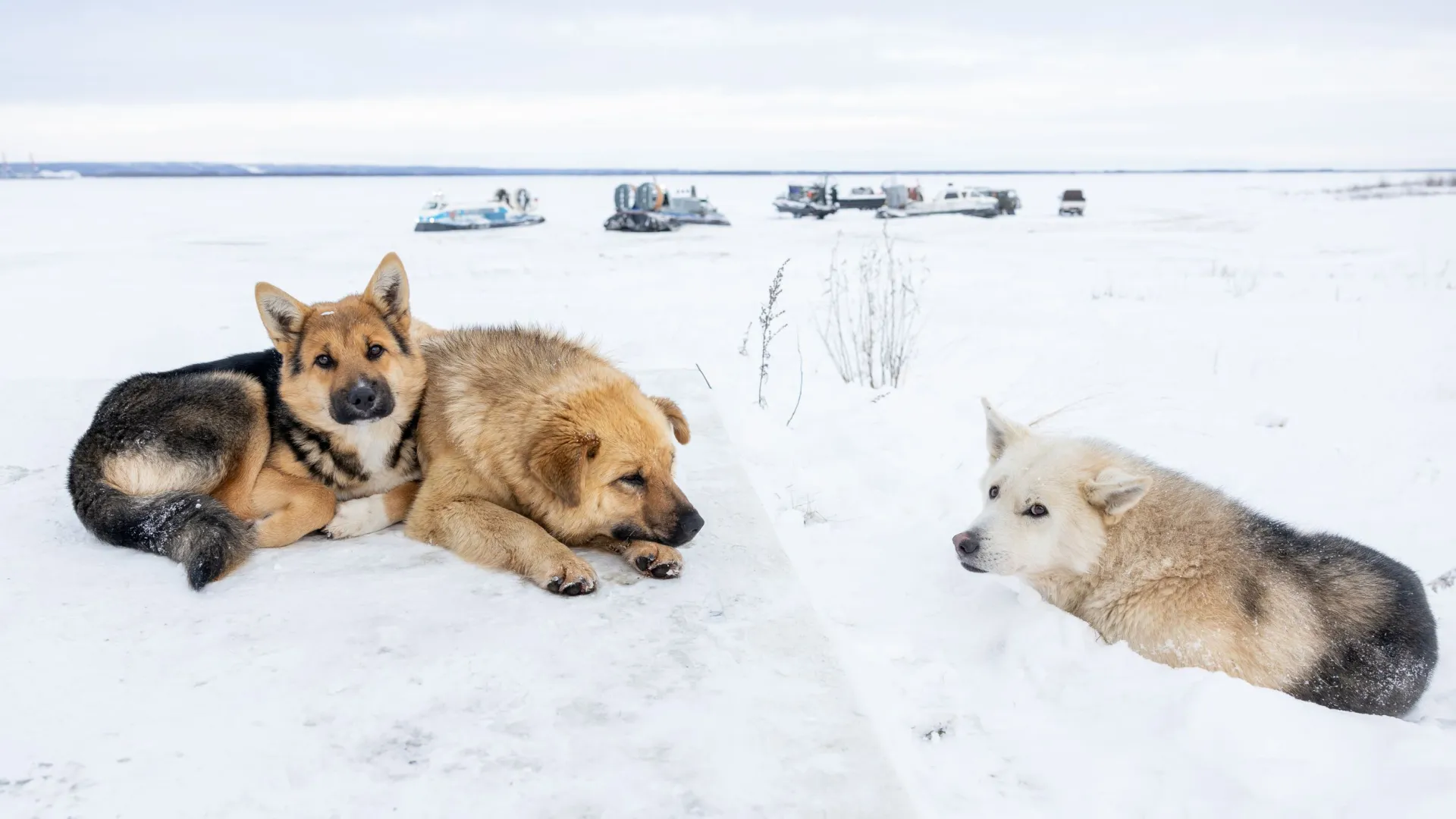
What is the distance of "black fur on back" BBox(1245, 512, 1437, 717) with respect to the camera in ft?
9.91

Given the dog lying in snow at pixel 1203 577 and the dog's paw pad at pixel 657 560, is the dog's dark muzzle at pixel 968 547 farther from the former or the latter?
the dog's paw pad at pixel 657 560

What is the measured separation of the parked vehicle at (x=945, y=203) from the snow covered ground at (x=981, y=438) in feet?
55.5

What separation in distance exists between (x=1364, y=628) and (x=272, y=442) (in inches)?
175

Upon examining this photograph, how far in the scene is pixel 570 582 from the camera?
3.19 metres

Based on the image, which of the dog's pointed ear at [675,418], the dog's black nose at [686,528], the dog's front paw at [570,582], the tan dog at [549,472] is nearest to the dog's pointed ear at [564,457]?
the tan dog at [549,472]

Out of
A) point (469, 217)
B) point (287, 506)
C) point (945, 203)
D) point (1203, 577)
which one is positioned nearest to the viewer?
point (1203, 577)

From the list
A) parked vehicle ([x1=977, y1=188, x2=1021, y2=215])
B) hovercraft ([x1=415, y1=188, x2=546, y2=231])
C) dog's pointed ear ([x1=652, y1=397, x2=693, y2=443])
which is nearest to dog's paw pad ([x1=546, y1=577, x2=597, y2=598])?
dog's pointed ear ([x1=652, y1=397, x2=693, y2=443])

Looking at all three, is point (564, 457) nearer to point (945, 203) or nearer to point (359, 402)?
A: point (359, 402)

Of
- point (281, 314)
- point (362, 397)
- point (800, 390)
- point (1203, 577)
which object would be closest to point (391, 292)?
point (281, 314)

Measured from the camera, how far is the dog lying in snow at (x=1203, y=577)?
10.0ft

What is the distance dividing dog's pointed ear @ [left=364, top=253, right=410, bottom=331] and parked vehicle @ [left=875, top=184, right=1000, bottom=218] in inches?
1232

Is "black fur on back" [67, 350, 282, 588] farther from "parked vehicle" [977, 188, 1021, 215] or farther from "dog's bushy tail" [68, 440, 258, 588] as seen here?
"parked vehicle" [977, 188, 1021, 215]

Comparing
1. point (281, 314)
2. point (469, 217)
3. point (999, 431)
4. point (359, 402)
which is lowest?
point (999, 431)

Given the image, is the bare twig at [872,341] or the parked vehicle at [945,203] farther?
the parked vehicle at [945,203]
